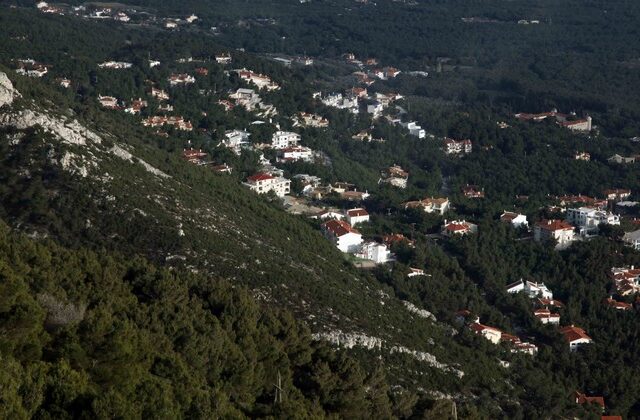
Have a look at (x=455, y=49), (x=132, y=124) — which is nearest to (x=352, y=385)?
(x=132, y=124)

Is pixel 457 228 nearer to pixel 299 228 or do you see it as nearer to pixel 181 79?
pixel 299 228

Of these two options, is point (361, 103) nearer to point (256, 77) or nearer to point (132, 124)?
point (256, 77)

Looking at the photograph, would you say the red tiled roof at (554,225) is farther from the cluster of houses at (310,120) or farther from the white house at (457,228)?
the cluster of houses at (310,120)

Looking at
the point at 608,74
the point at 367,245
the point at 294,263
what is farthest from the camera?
the point at 608,74

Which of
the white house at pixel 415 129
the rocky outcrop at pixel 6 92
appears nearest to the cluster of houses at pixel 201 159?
the rocky outcrop at pixel 6 92

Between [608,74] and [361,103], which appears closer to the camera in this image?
[361,103]

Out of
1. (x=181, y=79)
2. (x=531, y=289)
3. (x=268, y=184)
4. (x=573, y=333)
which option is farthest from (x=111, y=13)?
(x=573, y=333)
